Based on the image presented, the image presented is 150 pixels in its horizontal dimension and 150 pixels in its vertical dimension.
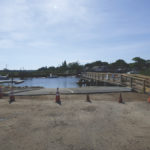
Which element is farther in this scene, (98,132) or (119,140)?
(98,132)

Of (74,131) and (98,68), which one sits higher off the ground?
(98,68)

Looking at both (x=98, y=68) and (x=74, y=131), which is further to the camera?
(x=98, y=68)

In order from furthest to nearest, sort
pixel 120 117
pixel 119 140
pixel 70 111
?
1. pixel 70 111
2. pixel 120 117
3. pixel 119 140

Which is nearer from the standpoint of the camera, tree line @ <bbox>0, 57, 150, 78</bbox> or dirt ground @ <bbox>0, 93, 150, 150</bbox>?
dirt ground @ <bbox>0, 93, 150, 150</bbox>

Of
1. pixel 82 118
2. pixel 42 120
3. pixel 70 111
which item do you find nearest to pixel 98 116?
pixel 82 118

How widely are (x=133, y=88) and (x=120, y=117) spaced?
8.67 meters

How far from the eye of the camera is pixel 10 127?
4750mm

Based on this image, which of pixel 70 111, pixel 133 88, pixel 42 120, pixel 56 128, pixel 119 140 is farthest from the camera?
pixel 133 88

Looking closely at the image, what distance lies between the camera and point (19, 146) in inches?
140

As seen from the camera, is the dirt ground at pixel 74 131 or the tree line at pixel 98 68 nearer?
→ the dirt ground at pixel 74 131

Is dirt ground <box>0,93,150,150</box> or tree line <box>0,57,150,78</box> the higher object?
tree line <box>0,57,150,78</box>

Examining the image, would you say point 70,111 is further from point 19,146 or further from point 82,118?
point 19,146

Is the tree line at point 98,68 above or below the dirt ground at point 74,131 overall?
above

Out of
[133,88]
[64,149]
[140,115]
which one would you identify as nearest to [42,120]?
[64,149]
